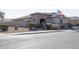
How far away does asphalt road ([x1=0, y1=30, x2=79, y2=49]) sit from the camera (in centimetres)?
815

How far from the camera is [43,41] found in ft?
27.7

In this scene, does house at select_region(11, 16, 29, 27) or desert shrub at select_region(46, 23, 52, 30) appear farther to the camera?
desert shrub at select_region(46, 23, 52, 30)

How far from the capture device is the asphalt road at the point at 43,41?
Result: 8.15m

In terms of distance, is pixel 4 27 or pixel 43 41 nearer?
pixel 4 27

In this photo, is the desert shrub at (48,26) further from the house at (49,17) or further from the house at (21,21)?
the house at (21,21)

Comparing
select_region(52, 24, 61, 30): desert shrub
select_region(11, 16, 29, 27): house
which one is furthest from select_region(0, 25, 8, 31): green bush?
select_region(52, 24, 61, 30): desert shrub

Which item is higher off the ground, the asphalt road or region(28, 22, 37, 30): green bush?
region(28, 22, 37, 30): green bush

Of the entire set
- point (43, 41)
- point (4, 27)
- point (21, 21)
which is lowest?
point (43, 41)

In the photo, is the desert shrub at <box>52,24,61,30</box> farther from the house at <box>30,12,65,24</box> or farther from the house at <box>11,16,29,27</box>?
the house at <box>11,16,29,27</box>

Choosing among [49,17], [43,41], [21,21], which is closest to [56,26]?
[49,17]

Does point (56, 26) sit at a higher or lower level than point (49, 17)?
lower

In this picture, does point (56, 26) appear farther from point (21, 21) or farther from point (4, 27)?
point (4, 27)

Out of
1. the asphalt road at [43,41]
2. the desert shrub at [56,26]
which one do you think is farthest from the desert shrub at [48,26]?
the asphalt road at [43,41]
